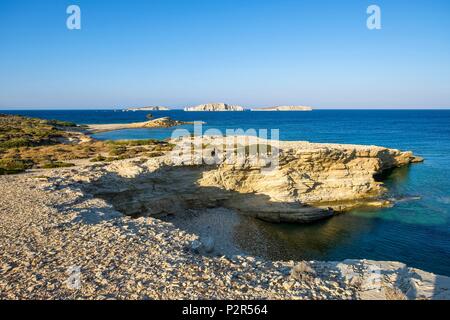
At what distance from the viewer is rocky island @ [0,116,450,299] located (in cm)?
911

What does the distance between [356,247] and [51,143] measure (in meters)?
44.4

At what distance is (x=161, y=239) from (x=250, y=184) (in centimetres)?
1522

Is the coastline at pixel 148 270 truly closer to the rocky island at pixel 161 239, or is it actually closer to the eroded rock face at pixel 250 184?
the rocky island at pixel 161 239

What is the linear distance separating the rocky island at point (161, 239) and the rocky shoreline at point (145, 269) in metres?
0.04

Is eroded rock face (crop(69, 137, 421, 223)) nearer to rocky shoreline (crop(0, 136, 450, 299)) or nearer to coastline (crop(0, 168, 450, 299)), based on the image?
rocky shoreline (crop(0, 136, 450, 299))

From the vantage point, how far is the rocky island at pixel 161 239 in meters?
9.11

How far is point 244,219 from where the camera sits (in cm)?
2536

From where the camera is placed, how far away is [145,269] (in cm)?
996

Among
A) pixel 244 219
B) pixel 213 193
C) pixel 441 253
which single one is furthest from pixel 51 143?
pixel 441 253

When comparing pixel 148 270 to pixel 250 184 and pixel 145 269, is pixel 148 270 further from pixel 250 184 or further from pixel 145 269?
pixel 250 184

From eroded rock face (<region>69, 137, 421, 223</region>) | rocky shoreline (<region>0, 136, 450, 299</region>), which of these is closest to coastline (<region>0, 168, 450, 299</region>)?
rocky shoreline (<region>0, 136, 450, 299</region>)

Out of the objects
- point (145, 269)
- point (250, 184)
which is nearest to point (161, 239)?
point (145, 269)

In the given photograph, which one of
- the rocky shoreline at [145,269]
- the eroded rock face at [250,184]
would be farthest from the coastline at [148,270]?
the eroded rock face at [250,184]
